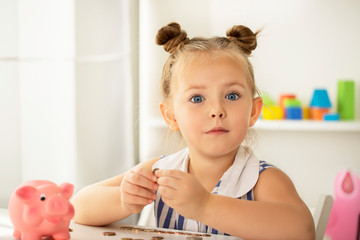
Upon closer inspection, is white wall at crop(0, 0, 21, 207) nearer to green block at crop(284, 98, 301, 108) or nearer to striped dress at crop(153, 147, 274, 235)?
striped dress at crop(153, 147, 274, 235)

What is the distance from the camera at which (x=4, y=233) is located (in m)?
0.78

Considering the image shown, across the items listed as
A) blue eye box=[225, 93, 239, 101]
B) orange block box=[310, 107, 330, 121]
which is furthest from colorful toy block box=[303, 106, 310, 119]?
blue eye box=[225, 93, 239, 101]

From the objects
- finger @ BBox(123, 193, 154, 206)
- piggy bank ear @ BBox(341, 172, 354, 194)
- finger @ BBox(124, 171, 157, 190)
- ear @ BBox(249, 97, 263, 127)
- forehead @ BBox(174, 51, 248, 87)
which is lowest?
piggy bank ear @ BBox(341, 172, 354, 194)

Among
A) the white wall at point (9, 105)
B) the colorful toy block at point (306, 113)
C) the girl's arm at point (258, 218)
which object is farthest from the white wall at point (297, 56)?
the girl's arm at point (258, 218)

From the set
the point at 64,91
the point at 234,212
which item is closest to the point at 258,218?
the point at 234,212

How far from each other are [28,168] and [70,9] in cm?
A: 48

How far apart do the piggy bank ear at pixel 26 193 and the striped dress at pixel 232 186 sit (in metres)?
0.36

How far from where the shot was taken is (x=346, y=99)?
2.17m

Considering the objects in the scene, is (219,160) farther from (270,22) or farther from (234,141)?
(270,22)

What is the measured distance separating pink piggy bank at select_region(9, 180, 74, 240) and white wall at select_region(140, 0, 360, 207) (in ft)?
5.08

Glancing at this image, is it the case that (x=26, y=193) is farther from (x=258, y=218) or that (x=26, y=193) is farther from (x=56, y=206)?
(x=258, y=218)

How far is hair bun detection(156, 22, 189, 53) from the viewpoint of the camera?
1.04 metres

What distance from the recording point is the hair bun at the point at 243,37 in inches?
40.7

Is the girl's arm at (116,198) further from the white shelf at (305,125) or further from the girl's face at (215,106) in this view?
the white shelf at (305,125)
